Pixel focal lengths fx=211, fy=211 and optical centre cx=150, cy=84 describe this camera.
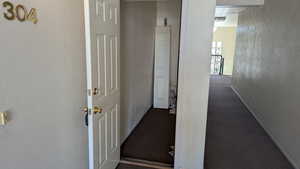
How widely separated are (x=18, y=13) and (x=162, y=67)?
3770mm

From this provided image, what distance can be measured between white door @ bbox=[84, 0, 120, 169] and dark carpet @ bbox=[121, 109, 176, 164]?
514 millimetres

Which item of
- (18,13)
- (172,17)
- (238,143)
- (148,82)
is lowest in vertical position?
(238,143)

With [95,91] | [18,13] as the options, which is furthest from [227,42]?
[18,13]

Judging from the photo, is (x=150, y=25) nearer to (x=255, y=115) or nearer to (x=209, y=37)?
(x=209, y=37)

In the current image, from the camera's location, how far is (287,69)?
2996 mm

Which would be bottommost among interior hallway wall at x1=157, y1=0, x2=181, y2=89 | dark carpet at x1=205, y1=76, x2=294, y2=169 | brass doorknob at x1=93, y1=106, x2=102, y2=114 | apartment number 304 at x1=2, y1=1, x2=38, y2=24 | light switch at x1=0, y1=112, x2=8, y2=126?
dark carpet at x1=205, y1=76, x2=294, y2=169

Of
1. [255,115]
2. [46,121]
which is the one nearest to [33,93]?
[46,121]

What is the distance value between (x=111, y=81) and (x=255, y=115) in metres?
3.51

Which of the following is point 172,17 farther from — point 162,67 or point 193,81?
point 193,81

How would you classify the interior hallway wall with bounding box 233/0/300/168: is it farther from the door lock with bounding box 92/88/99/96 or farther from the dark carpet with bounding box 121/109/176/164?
the door lock with bounding box 92/88/99/96

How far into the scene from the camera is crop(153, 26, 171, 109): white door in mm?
4746

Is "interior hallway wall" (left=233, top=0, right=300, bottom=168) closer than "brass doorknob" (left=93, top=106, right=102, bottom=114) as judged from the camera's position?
No

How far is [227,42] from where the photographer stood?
1180 centimetres

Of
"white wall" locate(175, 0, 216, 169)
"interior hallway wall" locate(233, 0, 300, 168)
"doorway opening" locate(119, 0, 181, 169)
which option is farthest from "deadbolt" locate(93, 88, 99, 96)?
"interior hallway wall" locate(233, 0, 300, 168)
